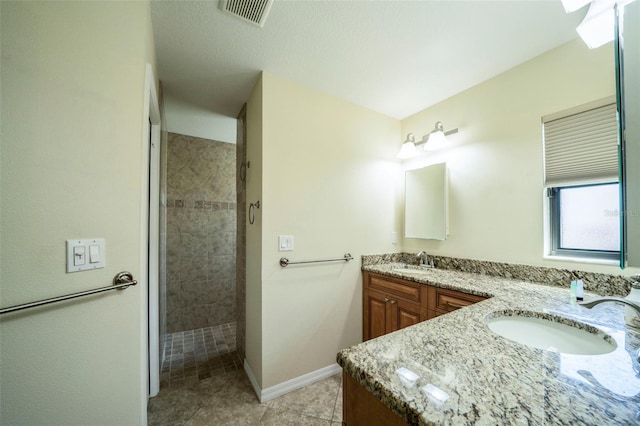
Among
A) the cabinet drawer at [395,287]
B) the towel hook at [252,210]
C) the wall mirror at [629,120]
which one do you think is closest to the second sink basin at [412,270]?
the cabinet drawer at [395,287]

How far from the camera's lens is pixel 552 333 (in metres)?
0.94

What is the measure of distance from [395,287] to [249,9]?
6.87 feet

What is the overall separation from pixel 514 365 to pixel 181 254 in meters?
3.23

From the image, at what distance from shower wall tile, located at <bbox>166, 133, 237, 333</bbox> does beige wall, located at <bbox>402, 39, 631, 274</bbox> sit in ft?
8.60

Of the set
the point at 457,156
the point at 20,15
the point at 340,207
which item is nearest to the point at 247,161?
the point at 340,207

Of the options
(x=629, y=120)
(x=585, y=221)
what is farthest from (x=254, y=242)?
(x=585, y=221)

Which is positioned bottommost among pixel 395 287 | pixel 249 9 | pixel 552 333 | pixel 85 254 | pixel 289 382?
pixel 289 382

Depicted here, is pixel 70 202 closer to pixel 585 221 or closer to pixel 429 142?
pixel 429 142

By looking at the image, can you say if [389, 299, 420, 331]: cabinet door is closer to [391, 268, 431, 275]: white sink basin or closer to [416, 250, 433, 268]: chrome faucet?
[391, 268, 431, 275]: white sink basin

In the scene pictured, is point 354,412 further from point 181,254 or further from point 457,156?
point 181,254

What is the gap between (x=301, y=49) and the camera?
1581mm

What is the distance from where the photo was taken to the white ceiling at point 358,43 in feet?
4.25

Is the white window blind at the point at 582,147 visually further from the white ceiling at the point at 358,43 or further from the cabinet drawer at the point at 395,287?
the cabinet drawer at the point at 395,287

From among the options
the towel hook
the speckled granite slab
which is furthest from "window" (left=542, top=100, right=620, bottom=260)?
the towel hook
